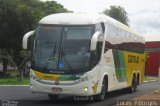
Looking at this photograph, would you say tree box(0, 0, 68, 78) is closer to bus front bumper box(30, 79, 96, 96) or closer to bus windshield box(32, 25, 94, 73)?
bus windshield box(32, 25, 94, 73)

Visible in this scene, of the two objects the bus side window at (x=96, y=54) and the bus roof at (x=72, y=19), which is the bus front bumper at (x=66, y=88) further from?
the bus roof at (x=72, y=19)

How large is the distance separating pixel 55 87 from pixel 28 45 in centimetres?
220

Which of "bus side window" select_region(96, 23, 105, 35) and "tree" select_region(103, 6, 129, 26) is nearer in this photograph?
"bus side window" select_region(96, 23, 105, 35)

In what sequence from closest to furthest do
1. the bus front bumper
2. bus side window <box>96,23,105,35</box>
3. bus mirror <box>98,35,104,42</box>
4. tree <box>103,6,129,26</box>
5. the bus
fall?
1. the bus front bumper
2. the bus
3. bus mirror <box>98,35,104,42</box>
4. bus side window <box>96,23,105,35</box>
5. tree <box>103,6,129,26</box>

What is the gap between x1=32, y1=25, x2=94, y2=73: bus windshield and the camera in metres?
19.0

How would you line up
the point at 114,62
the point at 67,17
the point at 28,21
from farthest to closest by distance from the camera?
1. the point at 28,21
2. the point at 114,62
3. the point at 67,17

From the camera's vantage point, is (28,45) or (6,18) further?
(6,18)

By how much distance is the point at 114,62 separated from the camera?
2317cm

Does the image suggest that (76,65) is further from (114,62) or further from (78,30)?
(114,62)

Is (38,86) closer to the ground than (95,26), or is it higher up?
closer to the ground

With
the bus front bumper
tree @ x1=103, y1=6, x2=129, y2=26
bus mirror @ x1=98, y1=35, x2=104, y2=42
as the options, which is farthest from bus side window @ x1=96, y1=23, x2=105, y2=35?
tree @ x1=103, y1=6, x2=129, y2=26

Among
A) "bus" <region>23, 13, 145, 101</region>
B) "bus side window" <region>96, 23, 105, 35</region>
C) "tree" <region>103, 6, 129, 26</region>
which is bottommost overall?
"bus" <region>23, 13, 145, 101</region>

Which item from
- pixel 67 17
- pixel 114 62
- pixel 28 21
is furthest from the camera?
pixel 28 21

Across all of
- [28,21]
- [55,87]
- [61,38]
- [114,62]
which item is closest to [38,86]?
[55,87]
